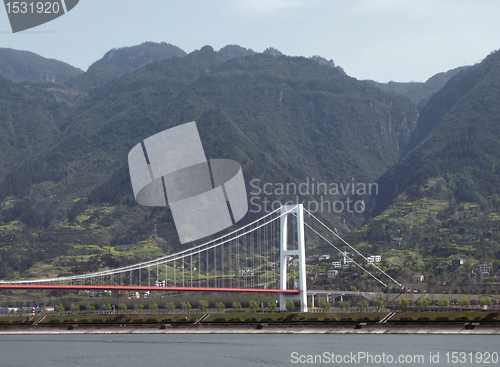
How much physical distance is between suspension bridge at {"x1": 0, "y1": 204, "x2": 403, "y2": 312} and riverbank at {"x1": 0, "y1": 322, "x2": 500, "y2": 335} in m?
2.84

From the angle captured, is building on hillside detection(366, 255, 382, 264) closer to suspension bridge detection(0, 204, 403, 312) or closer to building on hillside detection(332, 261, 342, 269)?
suspension bridge detection(0, 204, 403, 312)

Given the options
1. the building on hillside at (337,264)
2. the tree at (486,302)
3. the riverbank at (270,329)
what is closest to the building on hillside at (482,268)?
the building on hillside at (337,264)

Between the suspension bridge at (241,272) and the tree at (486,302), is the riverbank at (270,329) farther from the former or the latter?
the tree at (486,302)

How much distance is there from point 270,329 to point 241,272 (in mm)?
57065

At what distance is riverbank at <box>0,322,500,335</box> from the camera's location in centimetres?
5241

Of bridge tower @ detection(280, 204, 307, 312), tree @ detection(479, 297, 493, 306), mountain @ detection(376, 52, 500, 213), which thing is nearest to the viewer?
bridge tower @ detection(280, 204, 307, 312)

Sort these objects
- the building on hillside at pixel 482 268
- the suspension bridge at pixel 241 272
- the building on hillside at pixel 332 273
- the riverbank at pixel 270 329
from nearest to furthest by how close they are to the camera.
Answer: the riverbank at pixel 270 329 < the suspension bridge at pixel 241 272 < the building on hillside at pixel 482 268 < the building on hillside at pixel 332 273

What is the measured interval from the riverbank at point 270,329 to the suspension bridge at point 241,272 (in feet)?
9.32

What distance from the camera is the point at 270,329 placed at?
5978 centimetres

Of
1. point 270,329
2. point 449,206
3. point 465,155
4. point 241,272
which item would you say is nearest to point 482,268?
point 241,272

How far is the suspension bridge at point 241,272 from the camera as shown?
194 feet

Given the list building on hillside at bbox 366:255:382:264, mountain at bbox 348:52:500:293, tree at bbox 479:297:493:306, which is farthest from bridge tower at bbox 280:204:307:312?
building on hillside at bbox 366:255:382:264

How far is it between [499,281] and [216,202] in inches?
1994

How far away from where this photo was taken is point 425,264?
4860 inches
